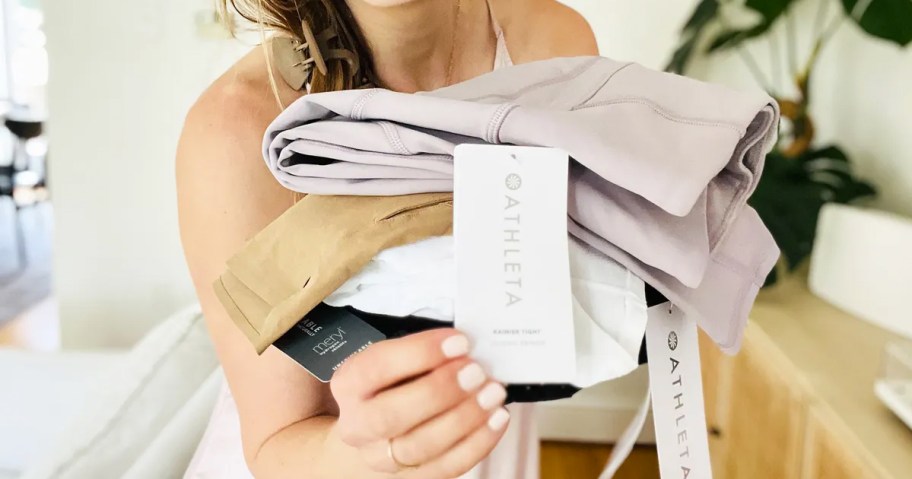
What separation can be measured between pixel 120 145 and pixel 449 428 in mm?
1528

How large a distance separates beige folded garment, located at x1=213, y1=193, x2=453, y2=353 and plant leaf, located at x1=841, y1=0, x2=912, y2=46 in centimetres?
97

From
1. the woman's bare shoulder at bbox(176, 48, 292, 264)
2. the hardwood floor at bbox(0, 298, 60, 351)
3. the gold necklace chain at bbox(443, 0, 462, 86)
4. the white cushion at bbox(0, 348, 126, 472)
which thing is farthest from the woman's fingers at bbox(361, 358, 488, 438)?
the hardwood floor at bbox(0, 298, 60, 351)

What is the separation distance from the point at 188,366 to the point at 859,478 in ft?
3.23

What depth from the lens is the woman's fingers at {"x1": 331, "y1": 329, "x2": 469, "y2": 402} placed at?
1.06 feet

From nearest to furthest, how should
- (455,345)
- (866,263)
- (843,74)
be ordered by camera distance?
(455,345)
(866,263)
(843,74)

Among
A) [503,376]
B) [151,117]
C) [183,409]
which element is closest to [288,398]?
[503,376]

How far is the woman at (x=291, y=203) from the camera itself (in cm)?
34

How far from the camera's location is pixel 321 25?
0.67 metres

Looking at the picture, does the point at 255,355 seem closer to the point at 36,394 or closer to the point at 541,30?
the point at 541,30

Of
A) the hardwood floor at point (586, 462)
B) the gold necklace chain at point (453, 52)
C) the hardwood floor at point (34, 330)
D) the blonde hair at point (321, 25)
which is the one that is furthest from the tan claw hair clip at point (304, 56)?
the hardwood floor at point (34, 330)

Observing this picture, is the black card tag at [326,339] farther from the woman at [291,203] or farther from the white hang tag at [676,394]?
the white hang tag at [676,394]

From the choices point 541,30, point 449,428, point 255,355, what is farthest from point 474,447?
point 541,30

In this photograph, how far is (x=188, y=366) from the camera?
1.10 metres

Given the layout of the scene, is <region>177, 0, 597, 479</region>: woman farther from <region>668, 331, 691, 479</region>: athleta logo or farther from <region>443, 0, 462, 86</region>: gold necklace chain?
<region>668, 331, 691, 479</region>: athleta logo
